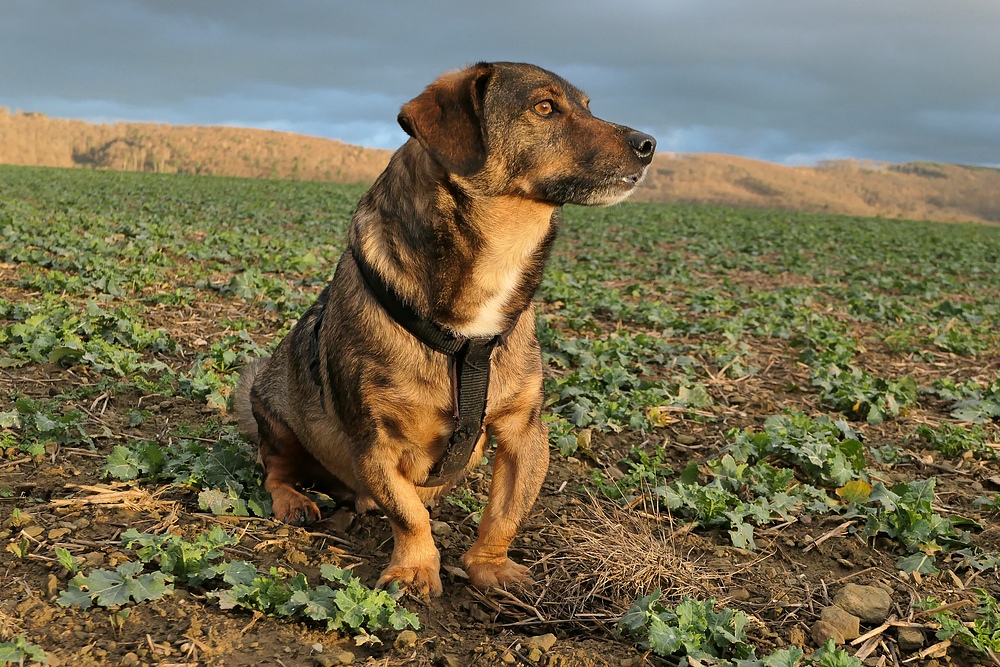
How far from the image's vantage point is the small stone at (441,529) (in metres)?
4.20

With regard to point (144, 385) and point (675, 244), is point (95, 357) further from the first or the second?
point (675, 244)

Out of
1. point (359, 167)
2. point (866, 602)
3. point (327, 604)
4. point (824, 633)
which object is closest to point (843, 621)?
point (824, 633)

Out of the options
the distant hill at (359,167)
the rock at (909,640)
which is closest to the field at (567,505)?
the rock at (909,640)

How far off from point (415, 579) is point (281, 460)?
4.43 ft

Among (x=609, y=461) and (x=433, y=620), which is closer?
(x=433, y=620)

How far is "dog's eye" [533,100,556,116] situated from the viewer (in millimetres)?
3709

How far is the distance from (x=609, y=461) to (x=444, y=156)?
2.67 metres

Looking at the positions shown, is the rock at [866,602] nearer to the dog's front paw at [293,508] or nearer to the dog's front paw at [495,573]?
the dog's front paw at [495,573]

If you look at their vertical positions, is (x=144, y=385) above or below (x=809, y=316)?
below

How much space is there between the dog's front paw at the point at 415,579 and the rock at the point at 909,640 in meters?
1.97

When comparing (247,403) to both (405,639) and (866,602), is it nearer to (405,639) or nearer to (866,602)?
(405,639)

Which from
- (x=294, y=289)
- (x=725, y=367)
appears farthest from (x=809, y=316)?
(x=294, y=289)

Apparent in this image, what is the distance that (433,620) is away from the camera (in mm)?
3359

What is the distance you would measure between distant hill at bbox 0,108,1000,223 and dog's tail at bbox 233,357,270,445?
8943cm
